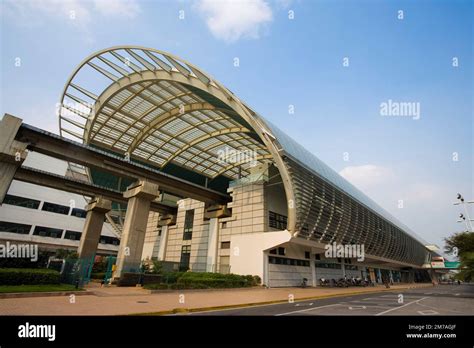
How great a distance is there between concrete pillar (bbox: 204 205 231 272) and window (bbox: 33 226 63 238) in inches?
1249

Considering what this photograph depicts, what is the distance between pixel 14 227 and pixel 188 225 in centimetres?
2995

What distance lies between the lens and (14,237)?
43.6 m

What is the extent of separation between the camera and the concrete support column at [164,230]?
42.1 meters

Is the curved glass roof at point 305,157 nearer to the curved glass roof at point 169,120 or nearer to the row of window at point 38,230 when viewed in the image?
the curved glass roof at point 169,120

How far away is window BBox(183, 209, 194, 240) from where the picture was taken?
4003 centimetres

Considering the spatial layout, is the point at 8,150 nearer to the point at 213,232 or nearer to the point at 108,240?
the point at 213,232

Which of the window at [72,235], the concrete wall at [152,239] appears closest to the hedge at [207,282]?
the concrete wall at [152,239]

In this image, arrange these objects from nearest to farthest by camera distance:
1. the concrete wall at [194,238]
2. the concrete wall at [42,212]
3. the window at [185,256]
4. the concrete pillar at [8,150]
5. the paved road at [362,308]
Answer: the paved road at [362,308]
the concrete pillar at [8,150]
the concrete wall at [194,238]
the window at [185,256]
the concrete wall at [42,212]

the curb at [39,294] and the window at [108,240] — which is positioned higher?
the window at [108,240]

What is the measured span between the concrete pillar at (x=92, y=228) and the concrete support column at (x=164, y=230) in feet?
33.9

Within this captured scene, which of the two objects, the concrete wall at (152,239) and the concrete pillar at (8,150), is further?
the concrete wall at (152,239)
